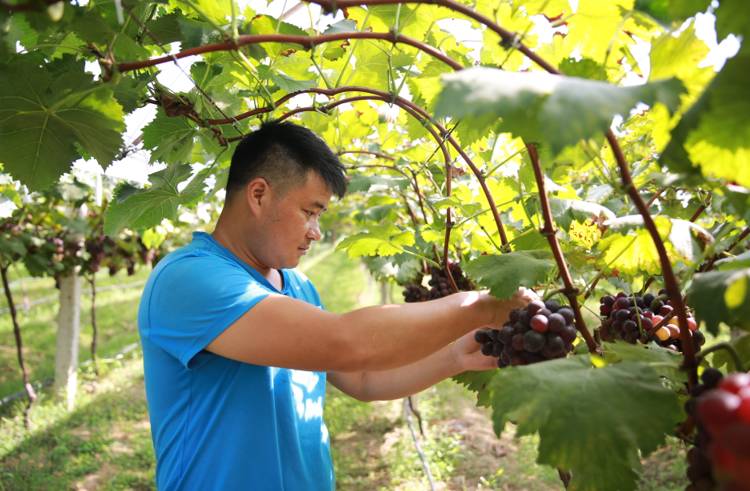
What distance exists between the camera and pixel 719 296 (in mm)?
826

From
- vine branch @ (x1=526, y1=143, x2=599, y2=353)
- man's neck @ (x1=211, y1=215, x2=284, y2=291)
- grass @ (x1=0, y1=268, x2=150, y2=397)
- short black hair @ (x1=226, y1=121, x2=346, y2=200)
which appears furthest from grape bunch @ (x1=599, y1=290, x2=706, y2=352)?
grass @ (x1=0, y1=268, x2=150, y2=397)

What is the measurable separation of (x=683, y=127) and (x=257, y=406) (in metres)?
1.44

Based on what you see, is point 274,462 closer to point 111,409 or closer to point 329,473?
point 329,473

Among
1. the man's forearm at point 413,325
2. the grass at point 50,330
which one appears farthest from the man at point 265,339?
the grass at point 50,330

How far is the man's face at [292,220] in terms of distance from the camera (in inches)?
78.5

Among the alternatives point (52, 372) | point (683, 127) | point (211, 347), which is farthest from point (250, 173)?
point (52, 372)

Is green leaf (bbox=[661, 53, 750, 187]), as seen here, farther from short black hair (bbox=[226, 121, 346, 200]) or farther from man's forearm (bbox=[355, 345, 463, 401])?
short black hair (bbox=[226, 121, 346, 200])

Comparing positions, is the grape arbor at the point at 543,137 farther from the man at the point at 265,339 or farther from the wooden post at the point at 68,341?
the wooden post at the point at 68,341

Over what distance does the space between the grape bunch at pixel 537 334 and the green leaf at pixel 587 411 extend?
19 cm

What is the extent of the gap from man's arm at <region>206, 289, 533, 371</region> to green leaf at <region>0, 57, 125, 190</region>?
0.55 m

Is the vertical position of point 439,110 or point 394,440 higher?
point 439,110

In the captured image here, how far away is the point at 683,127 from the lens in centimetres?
75

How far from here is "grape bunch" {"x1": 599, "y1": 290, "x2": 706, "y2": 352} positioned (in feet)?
4.24

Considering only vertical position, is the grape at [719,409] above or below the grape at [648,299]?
below
